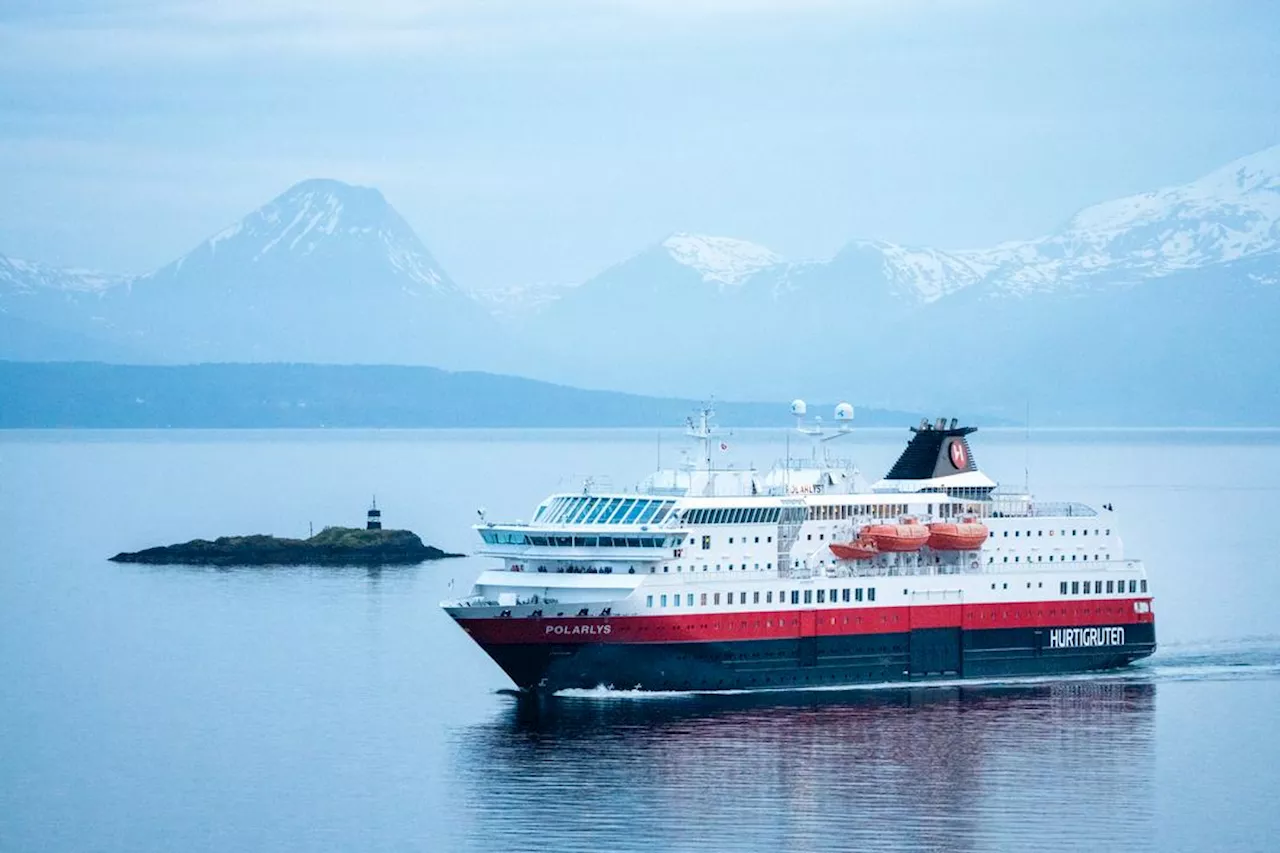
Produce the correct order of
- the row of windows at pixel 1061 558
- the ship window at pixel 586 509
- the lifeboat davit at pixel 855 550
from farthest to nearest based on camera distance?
the row of windows at pixel 1061 558 < the lifeboat davit at pixel 855 550 < the ship window at pixel 586 509

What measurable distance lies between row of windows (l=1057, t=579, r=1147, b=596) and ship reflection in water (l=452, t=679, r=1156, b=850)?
3101 millimetres

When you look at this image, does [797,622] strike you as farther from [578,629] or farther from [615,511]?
[578,629]

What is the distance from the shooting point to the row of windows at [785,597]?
50750mm

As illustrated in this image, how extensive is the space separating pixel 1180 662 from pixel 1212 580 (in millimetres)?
23907

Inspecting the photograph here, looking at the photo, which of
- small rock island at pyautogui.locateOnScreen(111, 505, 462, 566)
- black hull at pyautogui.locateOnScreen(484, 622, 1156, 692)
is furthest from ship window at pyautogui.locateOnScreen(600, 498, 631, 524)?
small rock island at pyautogui.locateOnScreen(111, 505, 462, 566)

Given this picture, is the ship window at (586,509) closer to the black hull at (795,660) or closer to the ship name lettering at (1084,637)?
the black hull at (795,660)

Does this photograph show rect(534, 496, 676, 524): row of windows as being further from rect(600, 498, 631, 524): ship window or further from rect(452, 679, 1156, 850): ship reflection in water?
rect(452, 679, 1156, 850): ship reflection in water

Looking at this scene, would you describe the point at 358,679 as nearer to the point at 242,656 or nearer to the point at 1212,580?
the point at 242,656

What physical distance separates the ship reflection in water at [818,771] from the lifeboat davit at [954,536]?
3718 mm

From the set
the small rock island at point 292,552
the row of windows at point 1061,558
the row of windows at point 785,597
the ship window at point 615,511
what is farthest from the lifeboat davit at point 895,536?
the small rock island at point 292,552

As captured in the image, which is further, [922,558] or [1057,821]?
[922,558]

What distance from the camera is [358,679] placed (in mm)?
57781

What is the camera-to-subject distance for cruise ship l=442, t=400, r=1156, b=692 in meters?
50.7

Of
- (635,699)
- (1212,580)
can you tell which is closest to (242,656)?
(635,699)
